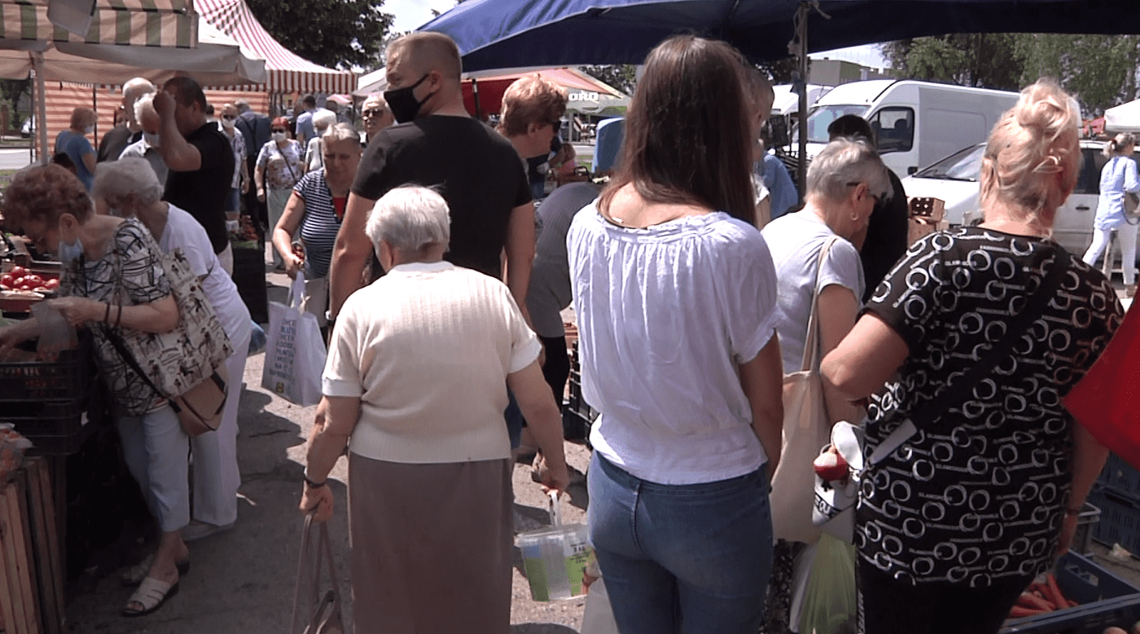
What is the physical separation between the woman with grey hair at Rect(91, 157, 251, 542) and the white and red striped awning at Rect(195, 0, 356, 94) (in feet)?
29.9

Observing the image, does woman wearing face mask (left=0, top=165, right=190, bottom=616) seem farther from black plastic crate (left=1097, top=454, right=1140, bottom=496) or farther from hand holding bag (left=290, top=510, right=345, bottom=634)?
black plastic crate (left=1097, top=454, right=1140, bottom=496)

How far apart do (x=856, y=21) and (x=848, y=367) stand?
11.8ft

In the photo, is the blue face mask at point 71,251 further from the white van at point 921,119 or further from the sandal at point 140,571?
the white van at point 921,119

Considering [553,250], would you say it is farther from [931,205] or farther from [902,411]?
[931,205]

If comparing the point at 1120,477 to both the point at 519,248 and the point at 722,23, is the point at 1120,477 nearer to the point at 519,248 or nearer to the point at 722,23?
the point at 519,248

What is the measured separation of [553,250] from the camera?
15.2ft

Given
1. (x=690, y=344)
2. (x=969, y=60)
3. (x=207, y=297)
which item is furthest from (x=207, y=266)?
(x=969, y=60)

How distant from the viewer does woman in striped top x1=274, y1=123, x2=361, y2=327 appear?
206 inches

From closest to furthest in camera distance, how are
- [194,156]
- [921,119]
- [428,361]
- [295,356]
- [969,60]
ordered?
[428,361]
[295,356]
[194,156]
[921,119]
[969,60]

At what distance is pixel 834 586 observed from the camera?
3.09 meters

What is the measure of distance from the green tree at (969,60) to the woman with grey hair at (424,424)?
1757 inches

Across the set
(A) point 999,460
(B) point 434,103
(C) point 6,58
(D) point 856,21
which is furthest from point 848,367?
(C) point 6,58

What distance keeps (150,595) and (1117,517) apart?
4.06m

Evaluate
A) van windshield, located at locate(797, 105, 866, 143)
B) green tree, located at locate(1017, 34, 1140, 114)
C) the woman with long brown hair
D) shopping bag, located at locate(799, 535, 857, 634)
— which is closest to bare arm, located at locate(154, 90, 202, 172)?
the woman with long brown hair
